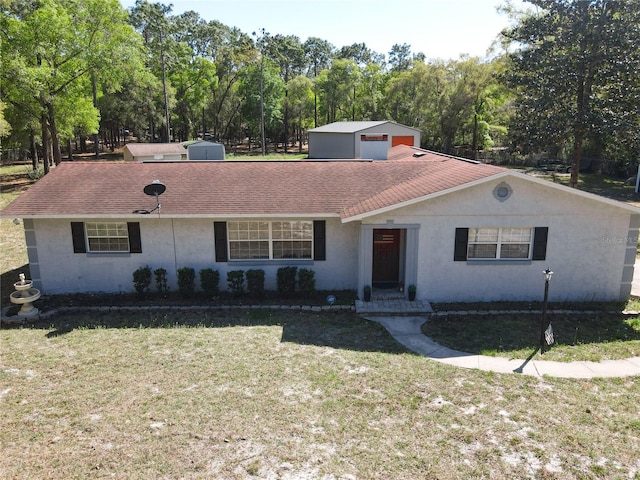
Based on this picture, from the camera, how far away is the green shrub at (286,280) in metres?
13.9

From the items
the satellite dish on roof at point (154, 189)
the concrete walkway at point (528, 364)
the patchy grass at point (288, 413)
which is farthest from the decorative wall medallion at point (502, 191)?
the satellite dish on roof at point (154, 189)

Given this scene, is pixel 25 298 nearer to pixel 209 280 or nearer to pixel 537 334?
pixel 209 280

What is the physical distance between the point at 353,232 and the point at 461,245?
306 centimetres

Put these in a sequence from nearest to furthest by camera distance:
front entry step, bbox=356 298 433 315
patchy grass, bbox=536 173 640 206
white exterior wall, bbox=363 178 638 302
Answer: front entry step, bbox=356 298 433 315 → white exterior wall, bbox=363 178 638 302 → patchy grass, bbox=536 173 640 206

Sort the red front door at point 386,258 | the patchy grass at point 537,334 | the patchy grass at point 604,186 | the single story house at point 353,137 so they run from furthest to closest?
1. the single story house at point 353,137
2. the patchy grass at point 604,186
3. the red front door at point 386,258
4. the patchy grass at point 537,334

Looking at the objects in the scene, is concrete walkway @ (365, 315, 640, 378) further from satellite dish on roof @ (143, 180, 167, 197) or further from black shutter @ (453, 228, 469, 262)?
satellite dish on roof @ (143, 180, 167, 197)

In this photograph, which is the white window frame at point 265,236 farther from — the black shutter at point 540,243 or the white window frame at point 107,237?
the black shutter at point 540,243

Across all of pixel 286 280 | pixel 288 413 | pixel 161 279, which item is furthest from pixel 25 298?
pixel 288 413

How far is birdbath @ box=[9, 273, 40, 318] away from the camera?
12.6 metres

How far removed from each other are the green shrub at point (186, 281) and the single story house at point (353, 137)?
21.2 metres

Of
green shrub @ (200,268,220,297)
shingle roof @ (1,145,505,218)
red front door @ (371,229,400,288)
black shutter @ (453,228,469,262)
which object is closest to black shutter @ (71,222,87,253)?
shingle roof @ (1,145,505,218)

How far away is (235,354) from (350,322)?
10.9ft

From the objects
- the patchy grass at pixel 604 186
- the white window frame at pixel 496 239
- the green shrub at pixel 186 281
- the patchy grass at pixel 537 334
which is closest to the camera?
the patchy grass at pixel 537 334

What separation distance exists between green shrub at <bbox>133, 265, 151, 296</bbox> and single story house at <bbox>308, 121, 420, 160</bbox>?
70.7ft
